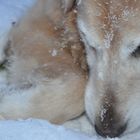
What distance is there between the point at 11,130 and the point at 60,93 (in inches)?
15.3

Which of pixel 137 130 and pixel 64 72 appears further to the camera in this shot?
pixel 64 72

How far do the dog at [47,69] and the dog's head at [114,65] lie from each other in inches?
5.9

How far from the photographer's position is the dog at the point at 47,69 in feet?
9.57

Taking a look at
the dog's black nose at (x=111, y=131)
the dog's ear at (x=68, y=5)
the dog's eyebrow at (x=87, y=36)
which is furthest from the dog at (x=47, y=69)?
the dog's black nose at (x=111, y=131)

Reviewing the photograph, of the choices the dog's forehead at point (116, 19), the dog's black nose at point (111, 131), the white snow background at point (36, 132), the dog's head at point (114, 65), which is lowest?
the white snow background at point (36, 132)

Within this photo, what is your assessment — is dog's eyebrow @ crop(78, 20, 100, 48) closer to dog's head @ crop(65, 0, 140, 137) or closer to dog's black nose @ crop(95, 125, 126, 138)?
dog's head @ crop(65, 0, 140, 137)

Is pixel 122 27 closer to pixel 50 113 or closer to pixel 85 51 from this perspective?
pixel 85 51

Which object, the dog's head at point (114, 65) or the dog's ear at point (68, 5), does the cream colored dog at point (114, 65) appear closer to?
the dog's head at point (114, 65)

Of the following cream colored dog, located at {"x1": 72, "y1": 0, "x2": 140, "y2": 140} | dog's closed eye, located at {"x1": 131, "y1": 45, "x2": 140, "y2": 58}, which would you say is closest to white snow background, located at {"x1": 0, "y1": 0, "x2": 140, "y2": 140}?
cream colored dog, located at {"x1": 72, "y1": 0, "x2": 140, "y2": 140}

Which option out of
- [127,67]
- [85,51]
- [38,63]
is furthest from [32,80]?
[127,67]

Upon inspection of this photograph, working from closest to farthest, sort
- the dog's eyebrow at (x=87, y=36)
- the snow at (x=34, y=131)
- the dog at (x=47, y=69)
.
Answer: the snow at (x=34, y=131)
the dog's eyebrow at (x=87, y=36)
the dog at (x=47, y=69)

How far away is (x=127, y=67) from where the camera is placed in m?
2.76

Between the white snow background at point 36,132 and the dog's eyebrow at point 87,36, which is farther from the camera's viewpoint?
the dog's eyebrow at point 87,36

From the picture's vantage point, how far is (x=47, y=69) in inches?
120
